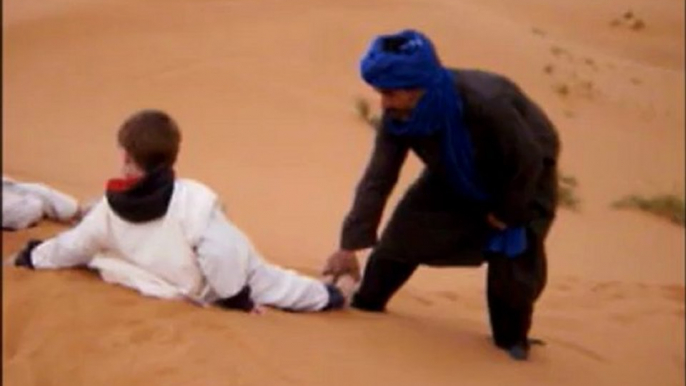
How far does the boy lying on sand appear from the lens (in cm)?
386

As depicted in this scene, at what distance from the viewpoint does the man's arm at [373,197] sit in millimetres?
4645

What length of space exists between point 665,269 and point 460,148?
4308mm

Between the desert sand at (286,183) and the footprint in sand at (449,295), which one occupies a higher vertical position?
the desert sand at (286,183)

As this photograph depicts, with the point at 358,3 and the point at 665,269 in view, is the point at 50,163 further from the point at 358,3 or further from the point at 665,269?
the point at 665,269

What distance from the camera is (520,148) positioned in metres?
4.32

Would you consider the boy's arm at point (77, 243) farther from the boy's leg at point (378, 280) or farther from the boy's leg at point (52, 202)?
the boy's leg at point (378, 280)

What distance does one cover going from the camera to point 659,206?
9680 millimetres

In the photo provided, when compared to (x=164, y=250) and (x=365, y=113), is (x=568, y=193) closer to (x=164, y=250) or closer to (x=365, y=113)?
(x=365, y=113)

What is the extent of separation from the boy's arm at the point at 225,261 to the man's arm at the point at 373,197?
1.84 feet

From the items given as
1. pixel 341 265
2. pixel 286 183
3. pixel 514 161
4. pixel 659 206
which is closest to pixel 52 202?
pixel 341 265

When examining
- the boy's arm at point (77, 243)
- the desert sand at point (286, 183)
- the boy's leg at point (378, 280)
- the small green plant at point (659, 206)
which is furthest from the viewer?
the small green plant at point (659, 206)

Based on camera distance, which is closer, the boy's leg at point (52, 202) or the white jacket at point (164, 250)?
the white jacket at point (164, 250)

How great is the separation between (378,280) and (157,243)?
1.21 meters

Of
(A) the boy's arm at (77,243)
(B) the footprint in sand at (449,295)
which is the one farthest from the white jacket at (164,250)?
(B) the footprint in sand at (449,295)
